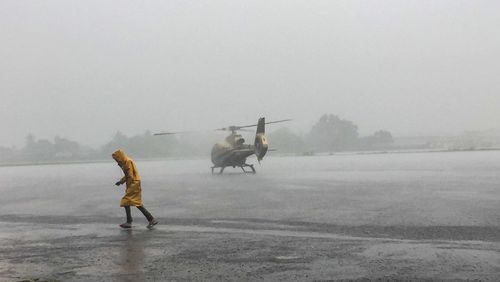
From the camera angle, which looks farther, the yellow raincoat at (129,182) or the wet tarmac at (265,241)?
the yellow raincoat at (129,182)

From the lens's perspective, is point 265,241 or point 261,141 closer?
point 265,241

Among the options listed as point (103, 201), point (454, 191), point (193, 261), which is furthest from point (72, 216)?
point (454, 191)

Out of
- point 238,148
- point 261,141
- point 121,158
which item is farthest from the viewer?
point 238,148

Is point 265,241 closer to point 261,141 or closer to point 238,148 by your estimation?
point 261,141

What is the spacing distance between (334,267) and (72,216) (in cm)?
943

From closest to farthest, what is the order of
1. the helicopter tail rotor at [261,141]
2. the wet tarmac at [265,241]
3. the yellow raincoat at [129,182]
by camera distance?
the wet tarmac at [265,241] < the yellow raincoat at [129,182] < the helicopter tail rotor at [261,141]

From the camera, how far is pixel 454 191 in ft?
59.6

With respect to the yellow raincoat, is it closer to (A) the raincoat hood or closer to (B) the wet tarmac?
(A) the raincoat hood

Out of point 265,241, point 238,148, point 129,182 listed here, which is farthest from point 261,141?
point 265,241

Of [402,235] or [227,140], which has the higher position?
[227,140]

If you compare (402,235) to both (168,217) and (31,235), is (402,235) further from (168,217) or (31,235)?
(31,235)

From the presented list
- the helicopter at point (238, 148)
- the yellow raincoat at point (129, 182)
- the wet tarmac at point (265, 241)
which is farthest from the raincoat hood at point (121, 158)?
the helicopter at point (238, 148)

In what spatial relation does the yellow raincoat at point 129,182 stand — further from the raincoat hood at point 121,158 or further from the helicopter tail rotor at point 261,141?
the helicopter tail rotor at point 261,141

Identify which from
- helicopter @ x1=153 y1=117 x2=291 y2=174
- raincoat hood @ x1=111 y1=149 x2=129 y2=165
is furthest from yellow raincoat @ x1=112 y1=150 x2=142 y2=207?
helicopter @ x1=153 y1=117 x2=291 y2=174
